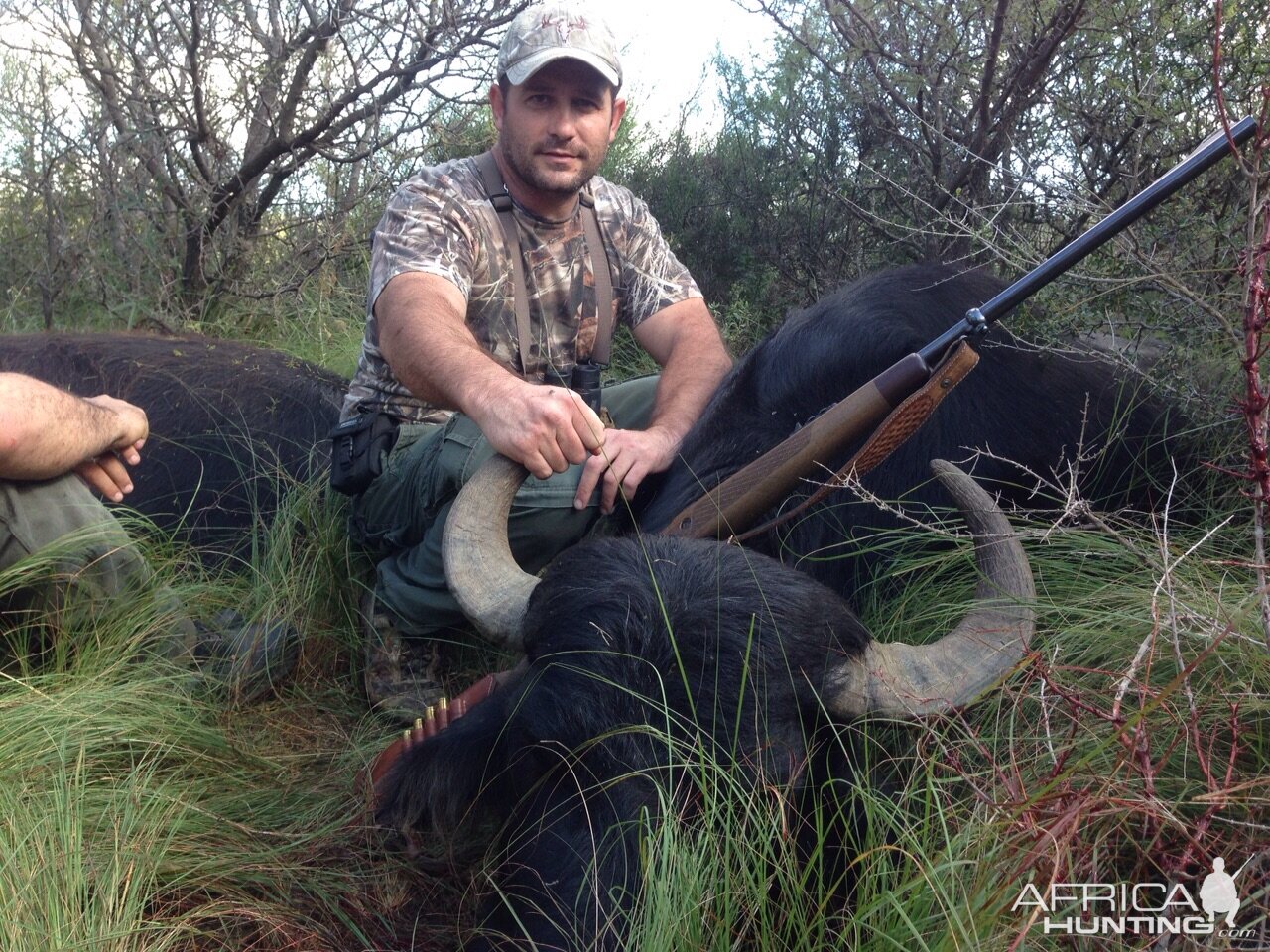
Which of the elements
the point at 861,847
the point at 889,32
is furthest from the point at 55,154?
the point at 861,847

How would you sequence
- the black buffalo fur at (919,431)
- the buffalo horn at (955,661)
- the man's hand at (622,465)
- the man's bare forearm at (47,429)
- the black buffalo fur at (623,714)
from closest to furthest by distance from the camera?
the black buffalo fur at (623,714) < the buffalo horn at (955,661) < the man's bare forearm at (47,429) < the black buffalo fur at (919,431) < the man's hand at (622,465)

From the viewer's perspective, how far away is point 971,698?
2348 mm

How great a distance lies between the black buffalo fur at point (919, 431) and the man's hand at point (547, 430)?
18.4 inches

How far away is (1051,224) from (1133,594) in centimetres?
196

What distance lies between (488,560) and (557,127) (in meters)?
2.08

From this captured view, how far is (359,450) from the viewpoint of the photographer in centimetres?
410

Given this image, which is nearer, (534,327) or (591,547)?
(591,547)

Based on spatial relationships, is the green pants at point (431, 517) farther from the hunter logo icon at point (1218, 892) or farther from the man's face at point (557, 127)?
the hunter logo icon at point (1218, 892)

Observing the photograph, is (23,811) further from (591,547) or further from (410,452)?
(410,452)

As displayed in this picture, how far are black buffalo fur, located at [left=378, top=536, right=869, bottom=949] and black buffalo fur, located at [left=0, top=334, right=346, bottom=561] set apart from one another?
2419 mm

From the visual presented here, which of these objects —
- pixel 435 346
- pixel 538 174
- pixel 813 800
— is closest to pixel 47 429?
pixel 435 346

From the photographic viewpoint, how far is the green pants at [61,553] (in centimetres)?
337

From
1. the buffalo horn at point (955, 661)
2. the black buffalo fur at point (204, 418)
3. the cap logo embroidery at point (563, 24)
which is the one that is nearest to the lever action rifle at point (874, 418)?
the buffalo horn at point (955, 661)
